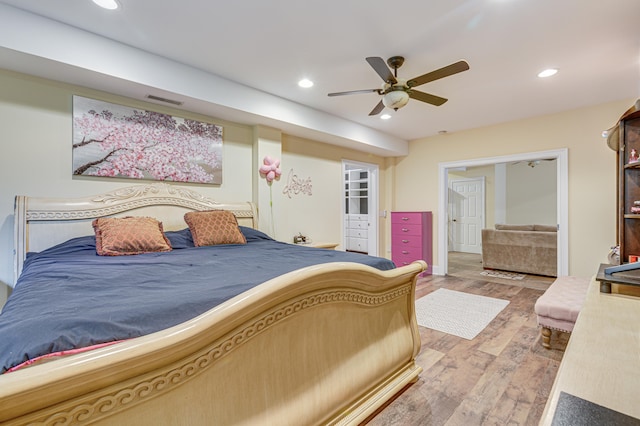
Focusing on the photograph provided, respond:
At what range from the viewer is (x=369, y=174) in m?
5.67

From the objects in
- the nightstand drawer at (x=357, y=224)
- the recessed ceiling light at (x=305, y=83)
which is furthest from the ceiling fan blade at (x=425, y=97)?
the nightstand drawer at (x=357, y=224)

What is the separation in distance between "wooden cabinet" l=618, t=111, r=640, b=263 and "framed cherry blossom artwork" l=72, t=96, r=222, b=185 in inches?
136

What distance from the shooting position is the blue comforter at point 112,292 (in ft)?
2.56

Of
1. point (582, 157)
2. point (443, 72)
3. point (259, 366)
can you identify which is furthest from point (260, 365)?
point (582, 157)

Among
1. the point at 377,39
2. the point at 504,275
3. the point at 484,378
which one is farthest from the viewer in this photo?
the point at 504,275

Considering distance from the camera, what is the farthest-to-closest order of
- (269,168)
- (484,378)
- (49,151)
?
(269,168)
(49,151)
(484,378)

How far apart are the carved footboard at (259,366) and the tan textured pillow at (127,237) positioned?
1658mm

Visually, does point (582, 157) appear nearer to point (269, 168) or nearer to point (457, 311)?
point (457, 311)

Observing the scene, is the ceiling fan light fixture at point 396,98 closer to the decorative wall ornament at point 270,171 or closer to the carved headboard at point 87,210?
the decorative wall ornament at point 270,171

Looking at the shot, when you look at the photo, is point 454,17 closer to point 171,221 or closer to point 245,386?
point 245,386

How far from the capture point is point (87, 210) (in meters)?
2.46

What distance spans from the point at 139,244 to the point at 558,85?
14.2 ft

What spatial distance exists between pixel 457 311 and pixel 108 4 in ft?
13.2

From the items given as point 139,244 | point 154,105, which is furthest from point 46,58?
point 139,244
